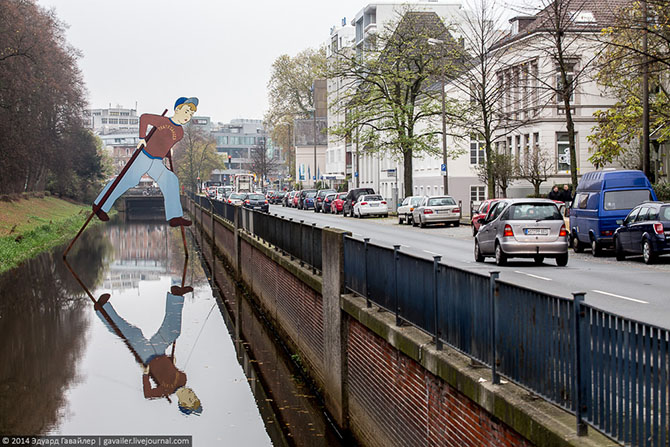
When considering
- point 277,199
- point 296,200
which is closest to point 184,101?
point 296,200

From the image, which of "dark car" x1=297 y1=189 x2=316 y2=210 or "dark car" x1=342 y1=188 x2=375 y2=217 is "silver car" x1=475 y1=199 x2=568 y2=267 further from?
"dark car" x1=297 y1=189 x2=316 y2=210

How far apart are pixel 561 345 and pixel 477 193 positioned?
214 ft

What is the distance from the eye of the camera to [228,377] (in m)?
15.7

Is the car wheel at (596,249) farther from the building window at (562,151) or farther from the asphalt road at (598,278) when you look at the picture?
the building window at (562,151)

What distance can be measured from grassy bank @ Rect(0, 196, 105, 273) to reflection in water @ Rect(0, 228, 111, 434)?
3.94 meters

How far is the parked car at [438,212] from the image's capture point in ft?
153

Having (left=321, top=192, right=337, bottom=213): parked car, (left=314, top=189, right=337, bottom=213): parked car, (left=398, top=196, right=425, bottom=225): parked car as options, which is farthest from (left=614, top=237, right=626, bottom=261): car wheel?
(left=314, top=189, right=337, bottom=213): parked car

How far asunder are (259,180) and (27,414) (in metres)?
153

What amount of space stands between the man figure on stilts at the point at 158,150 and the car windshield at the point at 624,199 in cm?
1889

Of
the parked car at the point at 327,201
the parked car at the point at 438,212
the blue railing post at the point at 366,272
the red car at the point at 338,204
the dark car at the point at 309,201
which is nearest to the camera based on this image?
the blue railing post at the point at 366,272

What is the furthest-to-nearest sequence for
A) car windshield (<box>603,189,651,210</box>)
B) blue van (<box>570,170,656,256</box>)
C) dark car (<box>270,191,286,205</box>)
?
dark car (<box>270,191,286,205</box>), car windshield (<box>603,189,651,210</box>), blue van (<box>570,170,656,256</box>)

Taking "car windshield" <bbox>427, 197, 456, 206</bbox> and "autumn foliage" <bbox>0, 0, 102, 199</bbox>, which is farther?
"car windshield" <bbox>427, 197, 456, 206</bbox>

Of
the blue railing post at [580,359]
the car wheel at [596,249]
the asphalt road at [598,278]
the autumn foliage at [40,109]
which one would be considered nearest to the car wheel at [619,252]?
the asphalt road at [598,278]

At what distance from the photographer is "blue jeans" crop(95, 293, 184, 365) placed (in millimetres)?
18312
